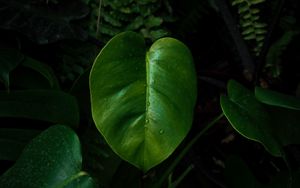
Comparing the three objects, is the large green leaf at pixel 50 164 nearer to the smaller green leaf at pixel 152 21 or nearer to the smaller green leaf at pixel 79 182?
the smaller green leaf at pixel 79 182

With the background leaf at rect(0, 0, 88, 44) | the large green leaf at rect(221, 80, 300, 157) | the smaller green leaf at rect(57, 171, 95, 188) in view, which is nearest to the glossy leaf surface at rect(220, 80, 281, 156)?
the large green leaf at rect(221, 80, 300, 157)

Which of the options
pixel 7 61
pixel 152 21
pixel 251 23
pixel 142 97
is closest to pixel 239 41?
pixel 251 23

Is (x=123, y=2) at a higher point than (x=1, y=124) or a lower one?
higher

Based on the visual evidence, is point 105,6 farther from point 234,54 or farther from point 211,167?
point 211,167

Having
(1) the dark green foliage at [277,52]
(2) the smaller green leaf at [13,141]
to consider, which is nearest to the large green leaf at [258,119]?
(1) the dark green foliage at [277,52]

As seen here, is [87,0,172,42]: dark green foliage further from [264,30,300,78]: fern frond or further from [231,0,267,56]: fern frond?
[264,30,300,78]: fern frond

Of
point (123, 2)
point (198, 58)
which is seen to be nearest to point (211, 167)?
point (198, 58)
